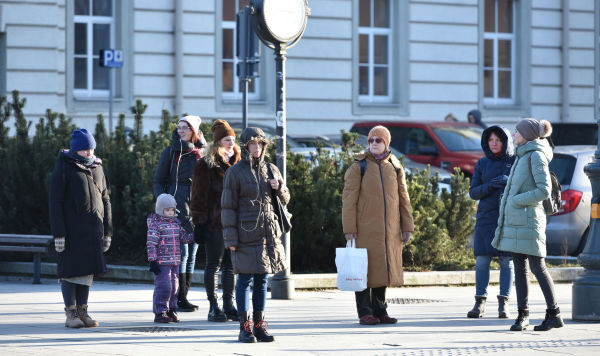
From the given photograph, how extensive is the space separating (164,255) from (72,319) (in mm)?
943

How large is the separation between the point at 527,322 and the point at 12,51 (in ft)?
53.8

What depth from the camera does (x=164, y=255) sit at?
10.8 m

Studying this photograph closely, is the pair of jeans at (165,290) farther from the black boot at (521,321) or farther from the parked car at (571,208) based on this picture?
the parked car at (571,208)

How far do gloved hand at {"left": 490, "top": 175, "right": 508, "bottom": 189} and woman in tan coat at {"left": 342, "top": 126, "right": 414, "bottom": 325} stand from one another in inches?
32.3

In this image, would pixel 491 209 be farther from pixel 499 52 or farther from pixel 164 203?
pixel 499 52

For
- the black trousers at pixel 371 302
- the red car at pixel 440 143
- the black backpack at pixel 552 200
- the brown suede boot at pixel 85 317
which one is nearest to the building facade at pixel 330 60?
the red car at pixel 440 143

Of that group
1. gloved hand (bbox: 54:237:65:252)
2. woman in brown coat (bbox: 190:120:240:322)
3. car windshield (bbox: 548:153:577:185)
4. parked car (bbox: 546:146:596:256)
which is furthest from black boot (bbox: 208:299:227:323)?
car windshield (bbox: 548:153:577:185)

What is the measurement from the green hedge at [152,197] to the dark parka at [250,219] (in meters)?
4.79

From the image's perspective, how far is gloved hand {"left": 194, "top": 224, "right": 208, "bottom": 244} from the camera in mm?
10906

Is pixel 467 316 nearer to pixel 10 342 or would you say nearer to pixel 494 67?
pixel 10 342

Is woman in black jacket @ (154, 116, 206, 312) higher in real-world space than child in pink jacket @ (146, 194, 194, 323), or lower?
higher

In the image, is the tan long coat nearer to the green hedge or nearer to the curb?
the curb

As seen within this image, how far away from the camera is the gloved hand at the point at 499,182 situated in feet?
36.5

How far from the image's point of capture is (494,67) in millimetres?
30781
